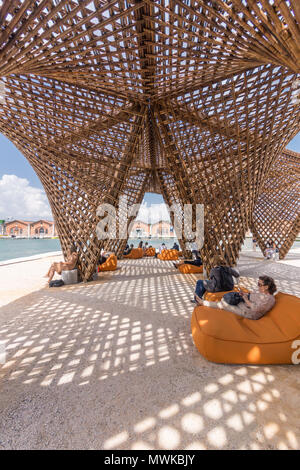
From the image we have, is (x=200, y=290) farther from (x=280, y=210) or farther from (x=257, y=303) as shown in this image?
(x=280, y=210)

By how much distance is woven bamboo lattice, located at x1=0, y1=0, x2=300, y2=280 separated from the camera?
124 inches

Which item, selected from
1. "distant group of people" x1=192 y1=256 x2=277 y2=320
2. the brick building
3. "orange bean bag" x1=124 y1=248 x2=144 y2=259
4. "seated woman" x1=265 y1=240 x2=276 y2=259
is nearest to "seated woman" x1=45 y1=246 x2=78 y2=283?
"distant group of people" x1=192 y1=256 x2=277 y2=320

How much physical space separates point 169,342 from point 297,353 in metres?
1.60

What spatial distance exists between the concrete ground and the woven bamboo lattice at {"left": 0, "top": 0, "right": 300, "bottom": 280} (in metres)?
3.56

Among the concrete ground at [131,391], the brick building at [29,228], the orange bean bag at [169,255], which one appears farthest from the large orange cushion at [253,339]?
the brick building at [29,228]

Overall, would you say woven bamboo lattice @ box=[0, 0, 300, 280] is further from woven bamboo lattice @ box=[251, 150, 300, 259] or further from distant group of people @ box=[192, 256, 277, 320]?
woven bamboo lattice @ box=[251, 150, 300, 259]

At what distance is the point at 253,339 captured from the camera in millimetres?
2436

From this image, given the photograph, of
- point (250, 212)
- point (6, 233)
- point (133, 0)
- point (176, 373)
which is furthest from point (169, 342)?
point (6, 233)

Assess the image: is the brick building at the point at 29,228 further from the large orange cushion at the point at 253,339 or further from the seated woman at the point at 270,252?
the large orange cushion at the point at 253,339

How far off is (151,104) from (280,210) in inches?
456

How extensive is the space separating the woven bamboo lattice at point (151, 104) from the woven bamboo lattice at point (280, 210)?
269 inches

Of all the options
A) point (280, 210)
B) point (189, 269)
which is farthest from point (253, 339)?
point (280, 210)

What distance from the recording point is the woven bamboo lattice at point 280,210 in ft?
40.7

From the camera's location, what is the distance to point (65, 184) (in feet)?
22.8
